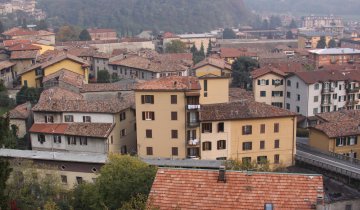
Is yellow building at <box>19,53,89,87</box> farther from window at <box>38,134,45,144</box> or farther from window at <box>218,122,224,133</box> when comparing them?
window at <box>218,122,224,133</box>

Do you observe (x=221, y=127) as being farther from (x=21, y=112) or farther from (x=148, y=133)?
(x=21, y=112)

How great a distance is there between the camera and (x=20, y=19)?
16488 centimetres

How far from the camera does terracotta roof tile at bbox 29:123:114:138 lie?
3945 cm

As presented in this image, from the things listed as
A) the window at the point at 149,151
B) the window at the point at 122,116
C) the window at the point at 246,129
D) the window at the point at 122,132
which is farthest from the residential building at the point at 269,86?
the window at the point at 149,151

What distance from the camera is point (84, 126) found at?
40.4 meters

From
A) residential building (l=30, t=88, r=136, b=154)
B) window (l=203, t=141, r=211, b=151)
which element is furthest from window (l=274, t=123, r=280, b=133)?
residential building (l=30, t=88, r=136, b=154)

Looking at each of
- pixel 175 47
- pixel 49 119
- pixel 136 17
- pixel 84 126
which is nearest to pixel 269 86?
pixel 84 126

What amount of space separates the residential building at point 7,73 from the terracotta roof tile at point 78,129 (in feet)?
68.5

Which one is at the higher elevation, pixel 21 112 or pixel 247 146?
pixel 21 112

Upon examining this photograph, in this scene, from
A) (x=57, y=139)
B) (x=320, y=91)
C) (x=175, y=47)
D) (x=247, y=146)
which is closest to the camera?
(x=57, y=139)

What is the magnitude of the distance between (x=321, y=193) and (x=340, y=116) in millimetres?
30530

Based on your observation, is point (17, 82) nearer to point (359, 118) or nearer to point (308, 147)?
point (308, 147)

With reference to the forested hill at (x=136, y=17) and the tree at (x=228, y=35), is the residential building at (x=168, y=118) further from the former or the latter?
the forested hill at (x=136, y=17)

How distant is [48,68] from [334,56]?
5852cm
